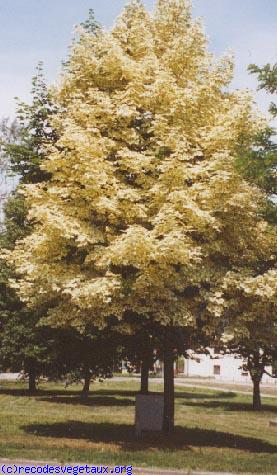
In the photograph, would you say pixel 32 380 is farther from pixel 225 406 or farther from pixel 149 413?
pixel 149 413

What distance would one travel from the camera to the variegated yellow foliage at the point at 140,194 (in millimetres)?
13844

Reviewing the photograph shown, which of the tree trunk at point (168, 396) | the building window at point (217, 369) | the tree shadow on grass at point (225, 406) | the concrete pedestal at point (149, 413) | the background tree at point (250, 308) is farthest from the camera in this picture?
the building window at point (217, 369)

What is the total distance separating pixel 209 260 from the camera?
51.2 feet

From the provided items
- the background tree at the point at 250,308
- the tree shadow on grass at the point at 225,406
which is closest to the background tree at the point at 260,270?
the background tree at the point at 250,308

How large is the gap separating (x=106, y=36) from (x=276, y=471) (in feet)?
43.1

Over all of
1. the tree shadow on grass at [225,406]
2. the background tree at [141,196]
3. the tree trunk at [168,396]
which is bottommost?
the tree shadow on grass at [225,406]

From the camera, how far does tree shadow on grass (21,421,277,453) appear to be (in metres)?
16.4

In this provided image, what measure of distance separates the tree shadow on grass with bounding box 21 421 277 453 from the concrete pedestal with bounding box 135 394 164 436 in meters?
0.23

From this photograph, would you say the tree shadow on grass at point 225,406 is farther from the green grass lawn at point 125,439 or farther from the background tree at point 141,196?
the background tree at point 141,196

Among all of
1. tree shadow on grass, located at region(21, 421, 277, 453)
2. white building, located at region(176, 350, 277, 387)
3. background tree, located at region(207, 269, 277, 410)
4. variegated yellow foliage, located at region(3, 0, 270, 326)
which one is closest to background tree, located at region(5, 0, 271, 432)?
variegated yellow foliage, located at region(3, 0, 270, 326)

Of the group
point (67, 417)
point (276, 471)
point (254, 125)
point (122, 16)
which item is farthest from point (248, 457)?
point (122, 16)

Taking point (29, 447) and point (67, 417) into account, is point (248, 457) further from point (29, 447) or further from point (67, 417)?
point (67, 417)

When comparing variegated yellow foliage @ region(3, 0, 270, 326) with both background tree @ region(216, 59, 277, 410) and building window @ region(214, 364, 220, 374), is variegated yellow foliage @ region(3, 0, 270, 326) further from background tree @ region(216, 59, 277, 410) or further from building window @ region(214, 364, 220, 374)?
building window @ region(214, 364, 220, 374)

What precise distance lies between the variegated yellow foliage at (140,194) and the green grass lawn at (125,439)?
135 inches
